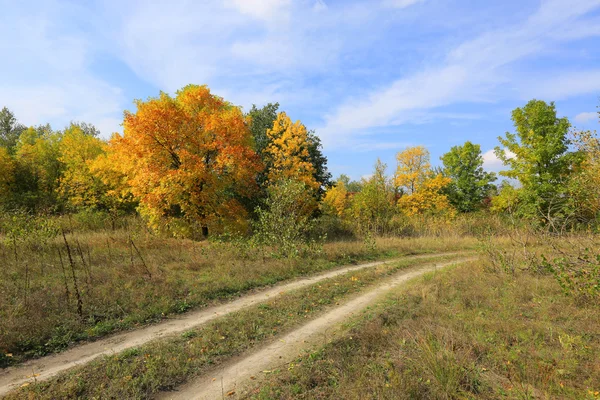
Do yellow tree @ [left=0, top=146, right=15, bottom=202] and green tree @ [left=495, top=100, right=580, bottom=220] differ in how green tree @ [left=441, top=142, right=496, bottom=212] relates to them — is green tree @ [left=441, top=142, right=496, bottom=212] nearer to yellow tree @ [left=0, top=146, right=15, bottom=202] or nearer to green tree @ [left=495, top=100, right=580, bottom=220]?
green tree @ [left=495, top=100, right=580, bottom=220]

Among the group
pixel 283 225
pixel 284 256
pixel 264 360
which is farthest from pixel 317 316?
pixel 283 225

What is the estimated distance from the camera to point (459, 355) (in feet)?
16.8

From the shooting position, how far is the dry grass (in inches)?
262

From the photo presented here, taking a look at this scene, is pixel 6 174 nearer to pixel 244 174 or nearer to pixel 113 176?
pixel 113 176

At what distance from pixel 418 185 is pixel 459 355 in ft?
115

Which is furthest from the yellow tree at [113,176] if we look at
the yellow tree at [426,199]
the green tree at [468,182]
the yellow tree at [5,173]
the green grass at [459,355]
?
the green tree at [468,182]

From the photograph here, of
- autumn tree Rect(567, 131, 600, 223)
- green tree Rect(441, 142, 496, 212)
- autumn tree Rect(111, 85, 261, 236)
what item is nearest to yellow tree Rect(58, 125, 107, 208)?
autumn tree Rect(111, 85, 261, 236)

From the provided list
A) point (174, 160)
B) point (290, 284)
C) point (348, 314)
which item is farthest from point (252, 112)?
point (348, 314)

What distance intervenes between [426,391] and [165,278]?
8324 millimetres

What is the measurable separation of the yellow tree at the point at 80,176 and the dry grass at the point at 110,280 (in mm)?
12125

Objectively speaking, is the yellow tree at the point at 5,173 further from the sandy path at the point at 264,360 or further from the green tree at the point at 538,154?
the green tree at the point at 538,154

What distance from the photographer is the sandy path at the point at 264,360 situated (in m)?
4.68

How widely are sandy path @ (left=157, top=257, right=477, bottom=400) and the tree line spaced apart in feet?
21.1

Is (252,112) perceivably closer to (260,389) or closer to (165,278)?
(165,278)
